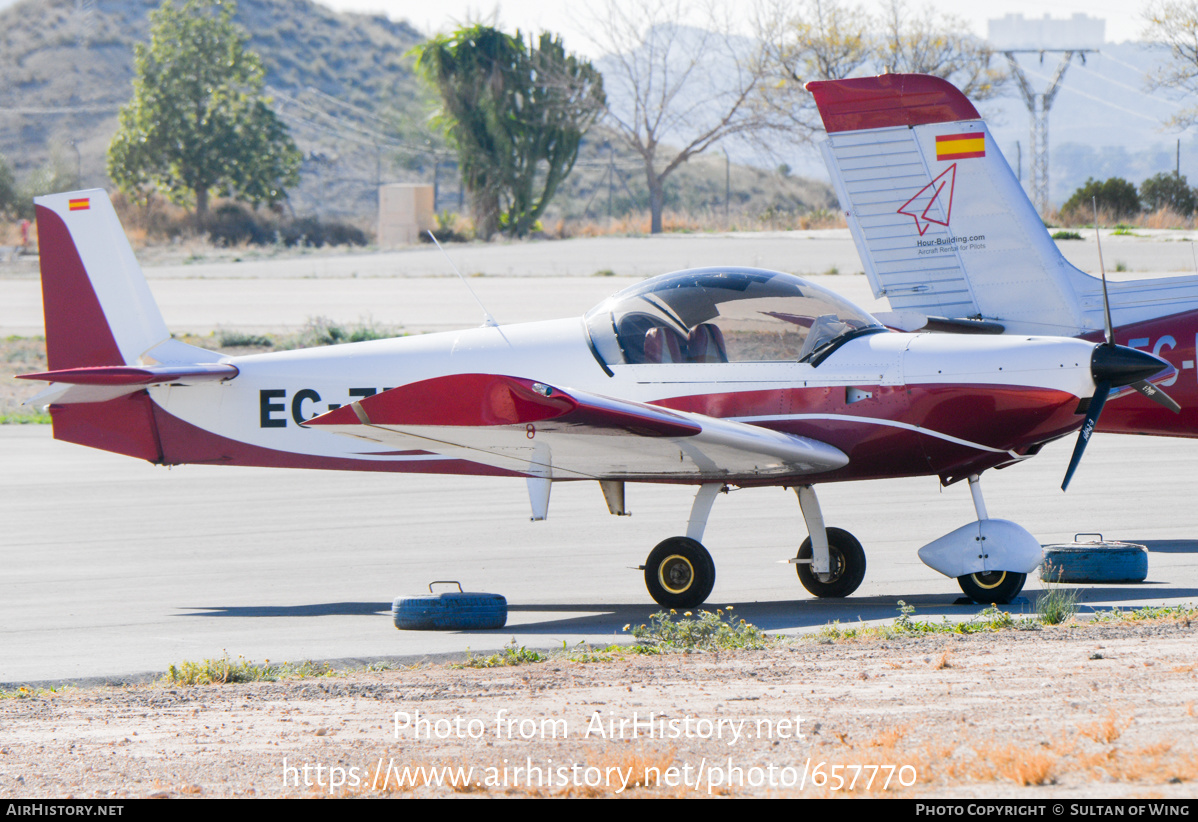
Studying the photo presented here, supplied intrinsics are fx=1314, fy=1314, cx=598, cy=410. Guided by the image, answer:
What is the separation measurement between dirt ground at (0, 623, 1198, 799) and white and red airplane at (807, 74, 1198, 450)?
535 centimetres

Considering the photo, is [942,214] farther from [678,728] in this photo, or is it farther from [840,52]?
[840,52]

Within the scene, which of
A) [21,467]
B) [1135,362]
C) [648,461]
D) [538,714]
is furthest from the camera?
[21,467]

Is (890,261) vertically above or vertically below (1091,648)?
above

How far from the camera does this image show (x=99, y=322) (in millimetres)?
10922

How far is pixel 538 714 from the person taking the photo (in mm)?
5621

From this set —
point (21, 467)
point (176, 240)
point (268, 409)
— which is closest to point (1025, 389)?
point (268, 409)

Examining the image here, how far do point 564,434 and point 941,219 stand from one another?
5.67m

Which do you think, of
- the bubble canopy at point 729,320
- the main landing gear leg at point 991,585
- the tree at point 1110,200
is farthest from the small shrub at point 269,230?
the main landing gear leg at point 991,585

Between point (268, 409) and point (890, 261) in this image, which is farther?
point (890, 261)

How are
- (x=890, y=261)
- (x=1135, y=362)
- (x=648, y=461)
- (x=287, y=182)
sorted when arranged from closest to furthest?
1. (x=1135, y=362)
2. (x=648, y=461)
3. (x=890, y=261)
4. (x=287, y=182)

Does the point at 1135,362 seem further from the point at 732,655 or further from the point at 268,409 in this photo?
the point at 268,409

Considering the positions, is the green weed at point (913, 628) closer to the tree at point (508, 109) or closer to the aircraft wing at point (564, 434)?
the aircraft wing at point (564, 434)

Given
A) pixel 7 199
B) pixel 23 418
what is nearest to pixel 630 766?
pixel 23 418
